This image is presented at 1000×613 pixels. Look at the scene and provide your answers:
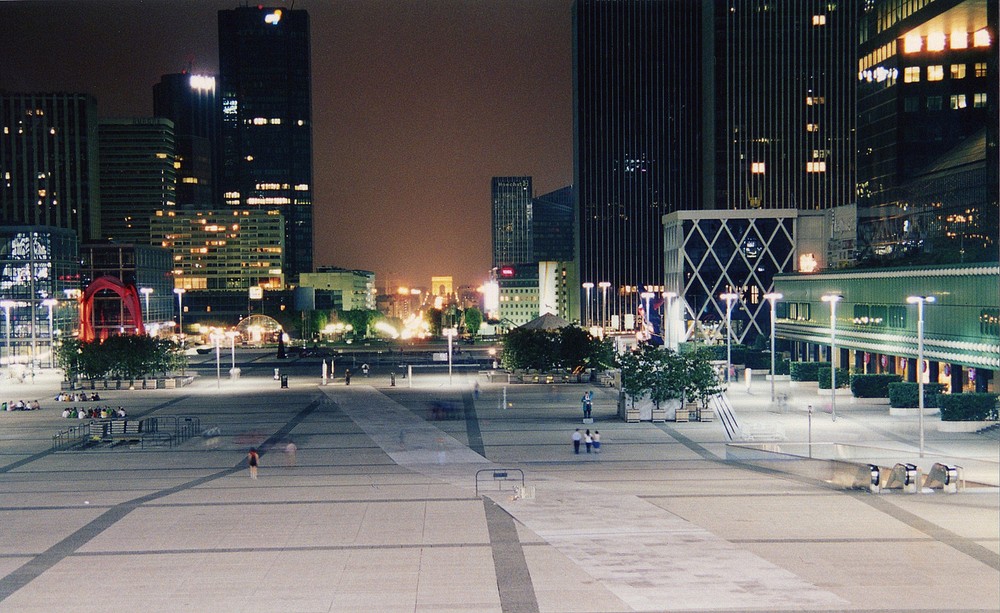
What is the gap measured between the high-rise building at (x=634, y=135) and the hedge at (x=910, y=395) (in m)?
139

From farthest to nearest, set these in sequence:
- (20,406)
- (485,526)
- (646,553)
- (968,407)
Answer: (20,406), (968,407), (485,526), (646,553)

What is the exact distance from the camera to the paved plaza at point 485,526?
71.5 ft

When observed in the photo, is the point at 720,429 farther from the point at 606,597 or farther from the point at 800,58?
the point at 800,58

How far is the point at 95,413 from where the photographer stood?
174 ft

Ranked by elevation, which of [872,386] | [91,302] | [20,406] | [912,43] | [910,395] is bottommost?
[20,406]

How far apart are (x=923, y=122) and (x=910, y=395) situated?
190 feet

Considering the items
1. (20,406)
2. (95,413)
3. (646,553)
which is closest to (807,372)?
(95,413)

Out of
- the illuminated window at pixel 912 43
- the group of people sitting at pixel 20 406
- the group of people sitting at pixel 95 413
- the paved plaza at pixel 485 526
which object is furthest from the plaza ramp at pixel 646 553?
the illuminated window at pixel 912 43

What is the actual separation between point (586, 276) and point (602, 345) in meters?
117

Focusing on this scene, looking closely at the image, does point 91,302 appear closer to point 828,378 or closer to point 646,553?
point 828,378

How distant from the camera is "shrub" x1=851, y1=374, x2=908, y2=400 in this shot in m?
58.6

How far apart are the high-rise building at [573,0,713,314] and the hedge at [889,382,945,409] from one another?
5476 inches

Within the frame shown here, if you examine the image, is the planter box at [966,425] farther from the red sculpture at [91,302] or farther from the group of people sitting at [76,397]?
the red sculpture at [91,302]

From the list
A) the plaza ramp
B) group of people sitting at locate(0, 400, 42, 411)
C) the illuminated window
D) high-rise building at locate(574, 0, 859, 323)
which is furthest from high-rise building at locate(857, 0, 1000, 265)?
group of people sitting at locate(0, 400, 42, 411)
